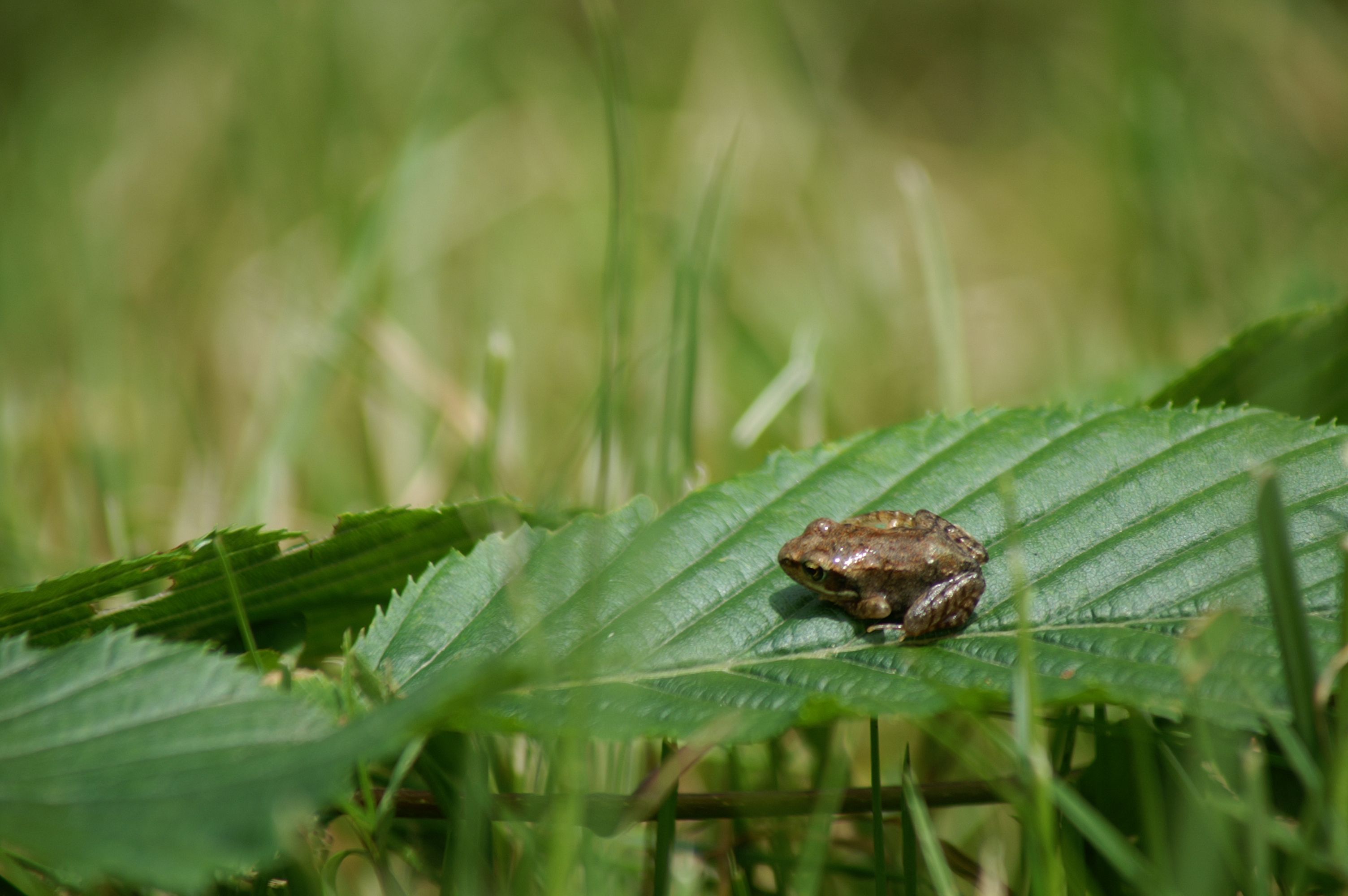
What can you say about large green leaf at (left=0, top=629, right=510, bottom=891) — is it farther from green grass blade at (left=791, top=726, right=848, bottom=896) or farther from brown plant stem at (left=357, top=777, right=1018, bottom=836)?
green grass blade at (left=791, top=726, right=848, bottom=896)

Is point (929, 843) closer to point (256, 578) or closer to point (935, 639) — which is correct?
point (935, 639)

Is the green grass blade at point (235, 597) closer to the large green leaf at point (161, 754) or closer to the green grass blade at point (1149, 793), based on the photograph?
the large green leaf at point (161, 754)

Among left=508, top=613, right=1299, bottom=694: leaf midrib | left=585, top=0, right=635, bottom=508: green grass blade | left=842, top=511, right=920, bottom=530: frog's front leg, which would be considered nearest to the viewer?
left=508, top=613, right=1299, bottom=694: leaf midrib

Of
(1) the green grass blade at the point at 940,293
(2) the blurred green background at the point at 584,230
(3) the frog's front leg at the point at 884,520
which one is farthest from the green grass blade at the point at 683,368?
(3) the frog's front leg at the point at 884,520

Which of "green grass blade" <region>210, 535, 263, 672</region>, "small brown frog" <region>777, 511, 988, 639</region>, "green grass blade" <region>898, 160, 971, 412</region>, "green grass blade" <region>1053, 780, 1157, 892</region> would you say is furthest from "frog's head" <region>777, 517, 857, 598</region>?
"green grass blade" <region>898, 160, 971, 412</region>

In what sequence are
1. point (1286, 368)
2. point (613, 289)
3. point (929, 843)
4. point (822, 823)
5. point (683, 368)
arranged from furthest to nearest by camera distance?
point (683, 368) < point (613, 289) < point (1286, 368) < point (822, 823) < point (929, 843)

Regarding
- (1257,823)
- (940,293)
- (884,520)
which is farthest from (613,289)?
(1257,823)

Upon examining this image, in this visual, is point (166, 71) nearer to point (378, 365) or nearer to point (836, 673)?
point (378, 365)
